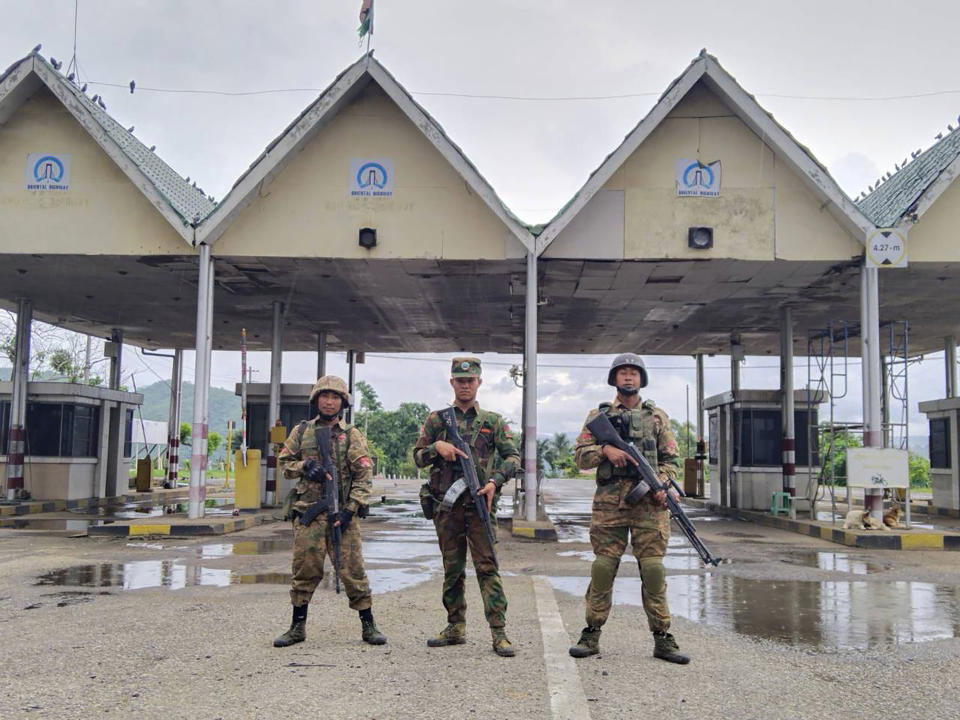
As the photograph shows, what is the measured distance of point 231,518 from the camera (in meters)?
13.5

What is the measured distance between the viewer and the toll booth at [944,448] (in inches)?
733

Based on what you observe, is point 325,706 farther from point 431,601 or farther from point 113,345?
point 113,345

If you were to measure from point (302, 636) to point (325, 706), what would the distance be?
4.42 ft

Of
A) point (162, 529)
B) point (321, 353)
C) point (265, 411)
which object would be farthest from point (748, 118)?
point (321, 353)

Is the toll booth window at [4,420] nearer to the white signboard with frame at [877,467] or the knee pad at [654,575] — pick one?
the white signboard with frame at [877,467]

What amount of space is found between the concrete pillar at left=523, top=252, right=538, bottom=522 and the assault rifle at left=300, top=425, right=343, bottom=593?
7.70 meters

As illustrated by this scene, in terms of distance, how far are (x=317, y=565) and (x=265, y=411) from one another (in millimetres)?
13823

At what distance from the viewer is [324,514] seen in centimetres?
538

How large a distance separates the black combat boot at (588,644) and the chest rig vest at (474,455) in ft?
3.68

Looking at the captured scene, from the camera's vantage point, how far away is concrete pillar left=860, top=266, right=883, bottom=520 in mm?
12672

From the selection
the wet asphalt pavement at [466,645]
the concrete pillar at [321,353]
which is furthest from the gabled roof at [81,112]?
the concrete pillar at [321,353]

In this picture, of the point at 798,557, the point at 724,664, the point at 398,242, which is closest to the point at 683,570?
the point at 798,557

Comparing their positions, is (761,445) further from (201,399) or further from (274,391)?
(201,399)

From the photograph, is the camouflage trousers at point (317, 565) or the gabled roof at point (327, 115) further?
the gabled roof at point (327, 115)
